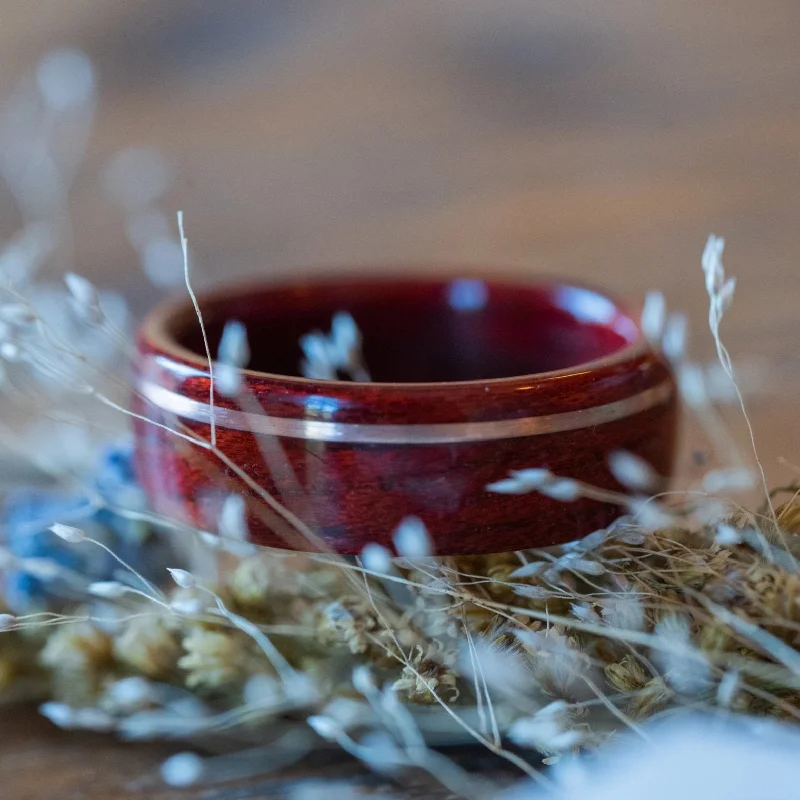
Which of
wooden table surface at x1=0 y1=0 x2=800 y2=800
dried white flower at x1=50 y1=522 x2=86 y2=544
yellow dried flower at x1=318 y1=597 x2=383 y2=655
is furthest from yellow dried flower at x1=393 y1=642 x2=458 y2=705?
wooden table surface at x1=0 y1=0 x2=800 y2=800

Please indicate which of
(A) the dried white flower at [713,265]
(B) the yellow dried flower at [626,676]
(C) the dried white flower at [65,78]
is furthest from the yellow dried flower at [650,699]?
(C) the dried white flower at [65,78]

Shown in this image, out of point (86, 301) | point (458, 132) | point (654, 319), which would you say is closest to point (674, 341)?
point (654, 319)

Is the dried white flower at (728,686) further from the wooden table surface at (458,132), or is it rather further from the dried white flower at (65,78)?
the dried white flower at (65,78)

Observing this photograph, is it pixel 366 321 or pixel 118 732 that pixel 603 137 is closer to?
pixel 366 321

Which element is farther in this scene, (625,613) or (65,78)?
(65,78)

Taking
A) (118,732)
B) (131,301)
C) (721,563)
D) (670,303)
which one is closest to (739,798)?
(721,563)

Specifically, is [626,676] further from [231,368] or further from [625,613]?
[231,368]

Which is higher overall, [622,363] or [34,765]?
[622,363]
